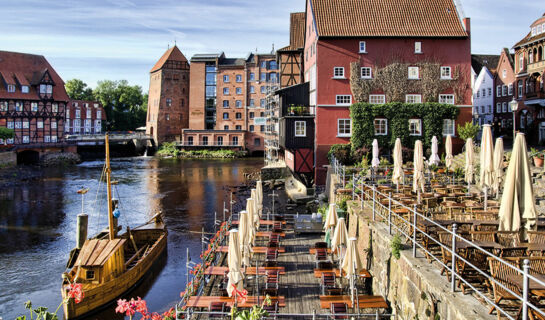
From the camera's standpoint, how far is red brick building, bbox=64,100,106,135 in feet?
318

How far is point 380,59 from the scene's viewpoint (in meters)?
34.3

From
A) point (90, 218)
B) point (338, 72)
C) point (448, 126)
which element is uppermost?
point (338, 72)

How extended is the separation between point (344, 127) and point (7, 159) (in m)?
40.9

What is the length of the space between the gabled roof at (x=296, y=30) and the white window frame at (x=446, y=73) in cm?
1642

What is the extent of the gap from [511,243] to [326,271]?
506 centimetres

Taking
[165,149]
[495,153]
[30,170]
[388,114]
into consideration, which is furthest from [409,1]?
[165,149]

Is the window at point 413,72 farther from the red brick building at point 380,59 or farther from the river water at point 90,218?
the river water at point 90,218

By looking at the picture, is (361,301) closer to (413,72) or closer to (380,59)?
(380,59)

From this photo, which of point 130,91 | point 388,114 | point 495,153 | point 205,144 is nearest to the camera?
point 495,153

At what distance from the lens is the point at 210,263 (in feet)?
52.7

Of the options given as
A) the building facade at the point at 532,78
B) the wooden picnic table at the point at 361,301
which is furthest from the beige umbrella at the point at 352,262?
the building facade at the point at 532,78

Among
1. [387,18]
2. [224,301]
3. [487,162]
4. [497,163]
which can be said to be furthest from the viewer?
[387,18]

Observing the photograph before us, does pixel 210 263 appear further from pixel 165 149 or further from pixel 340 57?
pixel 165 149

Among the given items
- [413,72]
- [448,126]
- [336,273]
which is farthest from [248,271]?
[413,72]
